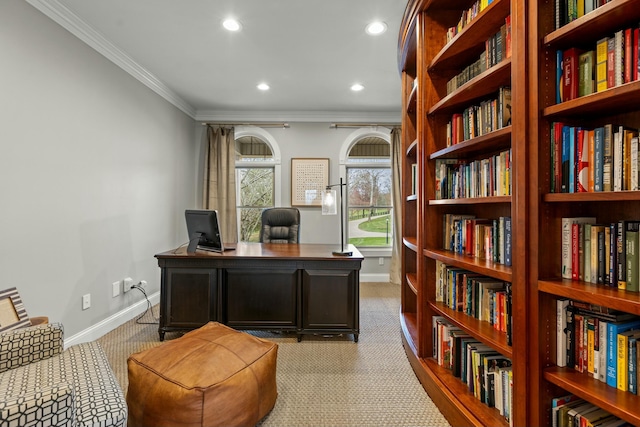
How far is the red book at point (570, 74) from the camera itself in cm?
112

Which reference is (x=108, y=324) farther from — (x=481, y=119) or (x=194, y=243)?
(x=481, y=119)

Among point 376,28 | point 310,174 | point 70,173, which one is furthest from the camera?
point 310,174

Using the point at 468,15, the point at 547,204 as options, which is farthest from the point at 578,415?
the point at 468,15

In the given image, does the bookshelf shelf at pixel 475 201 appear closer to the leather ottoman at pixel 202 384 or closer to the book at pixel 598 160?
the book at pixel 598 160

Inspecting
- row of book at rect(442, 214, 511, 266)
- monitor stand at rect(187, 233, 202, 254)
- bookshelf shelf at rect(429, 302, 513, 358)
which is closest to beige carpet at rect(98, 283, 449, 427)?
bookshelf shelf at rect(429, 302, 513, 358)

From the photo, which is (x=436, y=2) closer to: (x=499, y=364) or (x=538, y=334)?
(x=538, y=334)

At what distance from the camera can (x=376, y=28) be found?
2.45 metres

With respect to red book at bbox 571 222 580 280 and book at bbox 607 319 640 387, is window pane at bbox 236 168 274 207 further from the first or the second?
book at bbox 607 319 640 387

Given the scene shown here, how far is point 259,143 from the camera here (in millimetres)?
4812

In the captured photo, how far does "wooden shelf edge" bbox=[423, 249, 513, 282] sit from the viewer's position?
4.29ft

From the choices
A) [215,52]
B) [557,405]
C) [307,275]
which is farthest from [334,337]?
[215,52]

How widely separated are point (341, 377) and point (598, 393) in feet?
4.66

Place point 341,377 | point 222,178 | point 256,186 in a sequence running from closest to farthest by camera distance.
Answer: point 341,377, point 222,178, point 256,186

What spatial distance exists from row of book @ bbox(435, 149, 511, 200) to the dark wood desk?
1.01m
